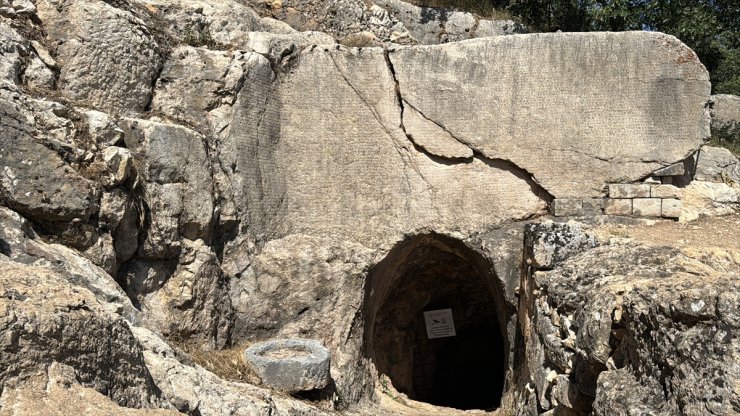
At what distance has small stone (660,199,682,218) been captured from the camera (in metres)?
5.70

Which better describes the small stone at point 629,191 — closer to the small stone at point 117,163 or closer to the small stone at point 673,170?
the small stone at point 673,170

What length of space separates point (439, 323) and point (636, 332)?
17.2ft

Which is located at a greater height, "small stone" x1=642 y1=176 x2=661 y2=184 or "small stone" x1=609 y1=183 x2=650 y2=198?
"small stone" x1=642 y1=176 x2=661 y2=184

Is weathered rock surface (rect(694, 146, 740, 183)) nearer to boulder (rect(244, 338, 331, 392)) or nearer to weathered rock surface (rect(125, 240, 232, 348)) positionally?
boulder (rect(244, 338, 331, 392))

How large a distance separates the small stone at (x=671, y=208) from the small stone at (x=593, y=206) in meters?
0.48

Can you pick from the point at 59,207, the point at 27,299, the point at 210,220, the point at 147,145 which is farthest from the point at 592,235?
the point at 27,299

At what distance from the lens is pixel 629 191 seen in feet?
18.9

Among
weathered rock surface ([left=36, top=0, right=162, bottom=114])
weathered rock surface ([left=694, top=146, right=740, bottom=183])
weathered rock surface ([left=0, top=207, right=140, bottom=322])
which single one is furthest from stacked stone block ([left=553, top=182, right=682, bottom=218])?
weathered rock surface ([left=36, top=0, right=162, bottom=114])

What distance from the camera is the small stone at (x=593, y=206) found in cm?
580

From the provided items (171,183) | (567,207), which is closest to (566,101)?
(567,207)

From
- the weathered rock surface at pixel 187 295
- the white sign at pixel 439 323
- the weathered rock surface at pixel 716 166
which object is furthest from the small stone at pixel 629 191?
the weathered rock surface at pixel 187 295

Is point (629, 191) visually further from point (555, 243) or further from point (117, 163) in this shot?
point (117, 163)

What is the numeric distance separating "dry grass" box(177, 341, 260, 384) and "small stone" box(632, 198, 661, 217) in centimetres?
330

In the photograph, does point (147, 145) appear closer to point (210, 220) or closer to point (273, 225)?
point (210, 220)
